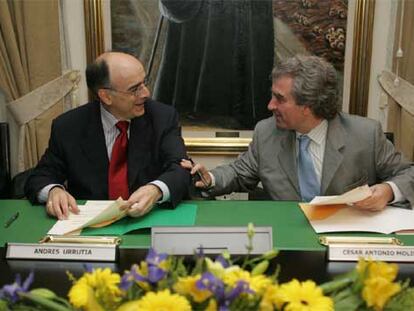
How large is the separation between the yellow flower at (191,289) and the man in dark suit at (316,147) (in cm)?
139

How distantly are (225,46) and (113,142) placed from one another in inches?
51.6

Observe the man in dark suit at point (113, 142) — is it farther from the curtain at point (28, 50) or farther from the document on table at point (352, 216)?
the curtain at point (28, 50)

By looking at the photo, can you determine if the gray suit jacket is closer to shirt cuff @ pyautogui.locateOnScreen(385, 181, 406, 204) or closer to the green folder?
shirt cuff @ pyautogui.locateOnScreen(385, 181, 406, 204)

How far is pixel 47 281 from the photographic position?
3.98 ft

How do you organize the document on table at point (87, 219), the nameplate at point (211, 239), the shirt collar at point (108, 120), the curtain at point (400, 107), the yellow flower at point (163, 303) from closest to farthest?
the yellow flower at point (163, 303), the nameplate at point (211, 239), the document on table at point (87, 219), the shirt collar at point (108, 120), the curtain at point (400, 107)

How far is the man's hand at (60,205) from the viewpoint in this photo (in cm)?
174

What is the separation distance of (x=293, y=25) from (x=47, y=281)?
2.46m

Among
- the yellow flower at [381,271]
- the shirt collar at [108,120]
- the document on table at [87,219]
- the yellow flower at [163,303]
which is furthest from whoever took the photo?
the shirt collar at [108,120]

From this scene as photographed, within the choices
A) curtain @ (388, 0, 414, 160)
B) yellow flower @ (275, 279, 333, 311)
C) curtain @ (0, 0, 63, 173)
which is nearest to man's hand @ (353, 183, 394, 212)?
yellow flower @ (275, 279, 333, 311)

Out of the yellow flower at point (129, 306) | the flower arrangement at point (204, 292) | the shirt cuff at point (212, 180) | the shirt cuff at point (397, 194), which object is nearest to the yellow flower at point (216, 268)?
the flower arrangement at point (204, 292)

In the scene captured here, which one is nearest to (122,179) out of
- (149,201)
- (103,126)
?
(103,126)

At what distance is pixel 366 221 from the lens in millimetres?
Answer: 1674

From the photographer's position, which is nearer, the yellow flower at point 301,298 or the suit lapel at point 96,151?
the yellow flower at point 301,298

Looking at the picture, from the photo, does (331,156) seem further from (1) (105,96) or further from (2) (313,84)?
(1) (105,96)
